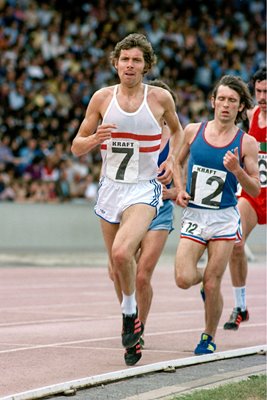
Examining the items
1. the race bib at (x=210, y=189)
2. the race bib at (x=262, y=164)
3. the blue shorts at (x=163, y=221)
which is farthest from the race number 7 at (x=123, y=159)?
the race bib at (x=262, y=164)

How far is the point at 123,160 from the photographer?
29.7ft

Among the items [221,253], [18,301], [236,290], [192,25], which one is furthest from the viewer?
[192,25]

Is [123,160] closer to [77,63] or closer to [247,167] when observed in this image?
[247,167]

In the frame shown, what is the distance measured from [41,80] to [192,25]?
6.38 meters

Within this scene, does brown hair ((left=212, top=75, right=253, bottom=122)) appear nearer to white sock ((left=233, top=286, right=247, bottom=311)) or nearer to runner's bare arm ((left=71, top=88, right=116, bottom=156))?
runner's bare arm ((left=71, top=88, right=116, bottom=156))

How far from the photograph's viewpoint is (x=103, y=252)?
2289 centimetres

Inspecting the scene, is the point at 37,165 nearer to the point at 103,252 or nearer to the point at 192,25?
the point at 103,252

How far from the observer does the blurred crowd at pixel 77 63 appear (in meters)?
23.0

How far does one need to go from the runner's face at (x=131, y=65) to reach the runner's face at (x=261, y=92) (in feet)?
9.90

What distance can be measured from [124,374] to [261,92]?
4593 millimetres

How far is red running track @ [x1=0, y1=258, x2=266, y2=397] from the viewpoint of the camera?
8680 mm

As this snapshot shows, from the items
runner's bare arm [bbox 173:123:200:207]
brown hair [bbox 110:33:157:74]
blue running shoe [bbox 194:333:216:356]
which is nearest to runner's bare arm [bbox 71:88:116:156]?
brown hair [bbox 110:33:157:74]

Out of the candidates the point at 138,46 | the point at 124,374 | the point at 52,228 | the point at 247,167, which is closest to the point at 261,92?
the point at 247,167

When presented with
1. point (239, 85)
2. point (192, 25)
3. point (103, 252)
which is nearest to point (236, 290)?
point (239, 85)
